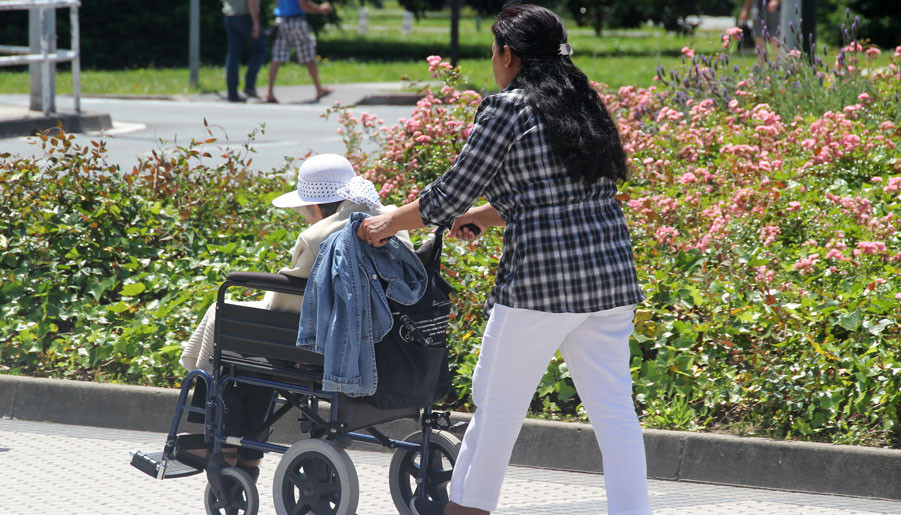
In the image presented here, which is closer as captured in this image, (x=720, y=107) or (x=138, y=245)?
(x=138, y=245)

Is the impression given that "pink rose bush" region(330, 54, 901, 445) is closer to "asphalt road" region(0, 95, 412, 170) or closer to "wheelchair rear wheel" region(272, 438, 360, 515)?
"wheelchair rear wheel" region(272, 438, 360, 515)

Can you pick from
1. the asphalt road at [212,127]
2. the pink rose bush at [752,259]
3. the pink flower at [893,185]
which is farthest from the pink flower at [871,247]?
the asphalt road at [212,127]

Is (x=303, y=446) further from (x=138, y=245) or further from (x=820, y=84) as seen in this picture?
(x=820, y=84)

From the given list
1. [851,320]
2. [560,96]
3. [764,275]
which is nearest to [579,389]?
[560,96]

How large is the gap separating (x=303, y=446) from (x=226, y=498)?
0.37m

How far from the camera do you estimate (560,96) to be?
3.62 m

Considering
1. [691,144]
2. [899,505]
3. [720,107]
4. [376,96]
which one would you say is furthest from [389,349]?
[376,96]

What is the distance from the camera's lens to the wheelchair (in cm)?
418

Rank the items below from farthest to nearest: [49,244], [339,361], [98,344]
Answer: [49,244]
[98,344]
[339,361]

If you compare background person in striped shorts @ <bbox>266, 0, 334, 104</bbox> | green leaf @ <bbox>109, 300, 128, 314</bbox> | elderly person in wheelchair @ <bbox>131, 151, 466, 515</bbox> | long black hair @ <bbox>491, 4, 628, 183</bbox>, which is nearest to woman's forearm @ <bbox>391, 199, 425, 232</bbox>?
elderly person in wheelchair @ <bbox>131, 151, 466, 515</bbox>

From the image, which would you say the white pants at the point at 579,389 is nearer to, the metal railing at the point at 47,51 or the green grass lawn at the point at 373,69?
the green grass lawn at the point at 373,69

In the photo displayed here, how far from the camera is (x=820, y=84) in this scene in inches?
395

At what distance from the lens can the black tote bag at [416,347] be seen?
411 centimetres

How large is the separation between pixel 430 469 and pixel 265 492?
2.60 feet
